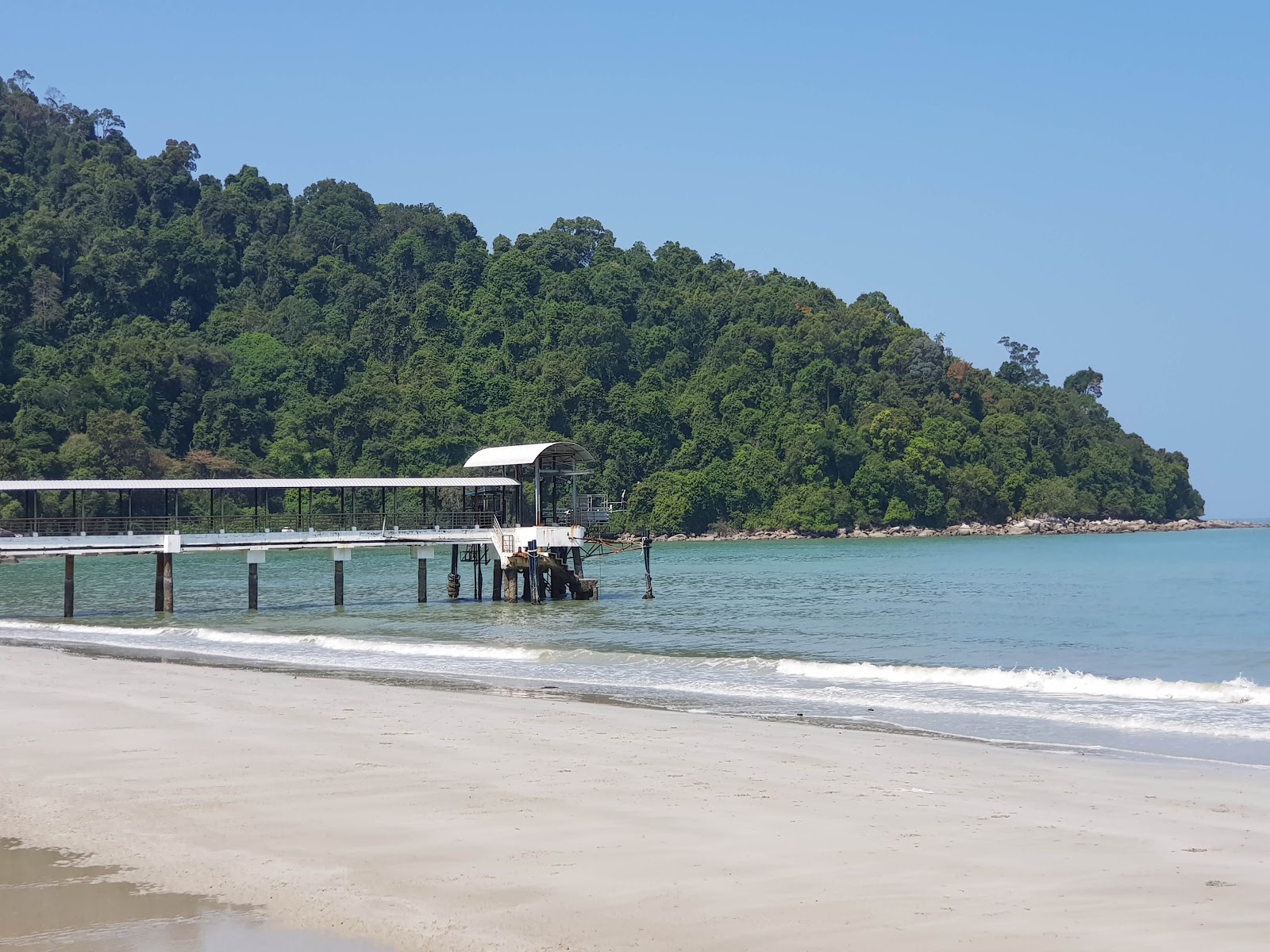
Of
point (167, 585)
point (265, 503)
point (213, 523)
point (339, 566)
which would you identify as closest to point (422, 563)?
point (339, 566)

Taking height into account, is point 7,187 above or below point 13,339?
above

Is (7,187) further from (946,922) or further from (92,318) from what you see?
(946,922)

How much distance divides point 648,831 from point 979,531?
139 meters

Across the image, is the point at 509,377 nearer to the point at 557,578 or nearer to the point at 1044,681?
the point at 557,578

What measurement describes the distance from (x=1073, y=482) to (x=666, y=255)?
223 ft

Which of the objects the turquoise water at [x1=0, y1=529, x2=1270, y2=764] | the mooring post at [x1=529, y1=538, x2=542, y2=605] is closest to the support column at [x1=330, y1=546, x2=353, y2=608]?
the turquoise water at [x1=0, y1=529, x2=1270, y2=764]

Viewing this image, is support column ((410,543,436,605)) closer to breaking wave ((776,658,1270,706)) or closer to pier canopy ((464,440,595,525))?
pier canopy ((464,440,595,525))

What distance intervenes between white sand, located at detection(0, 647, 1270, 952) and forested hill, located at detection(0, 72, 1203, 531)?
104723 mm

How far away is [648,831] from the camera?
11852 millimetres

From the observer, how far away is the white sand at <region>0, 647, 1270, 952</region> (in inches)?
363

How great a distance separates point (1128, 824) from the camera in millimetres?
12391

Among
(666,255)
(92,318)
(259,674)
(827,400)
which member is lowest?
(259,674)

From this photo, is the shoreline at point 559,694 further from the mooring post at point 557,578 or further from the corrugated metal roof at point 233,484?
the mooring post at point 557,578

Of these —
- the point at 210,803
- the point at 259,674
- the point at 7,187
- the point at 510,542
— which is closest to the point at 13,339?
the point at 7,187
